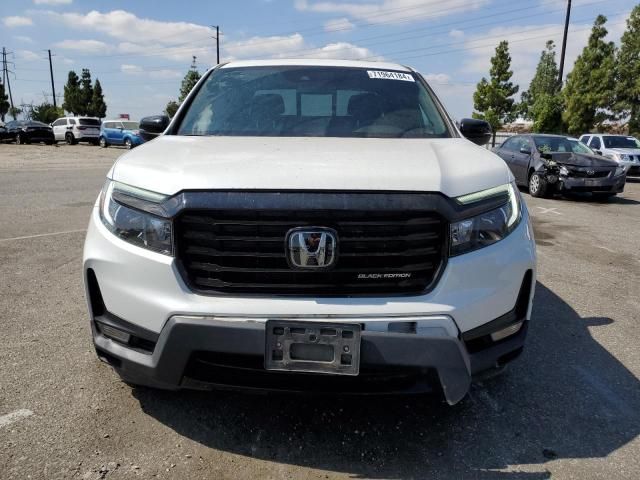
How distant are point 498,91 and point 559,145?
31.4 metres

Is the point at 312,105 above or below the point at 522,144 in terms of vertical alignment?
above

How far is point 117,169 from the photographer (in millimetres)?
2416

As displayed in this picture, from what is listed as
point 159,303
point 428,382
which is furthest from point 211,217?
point 428,382

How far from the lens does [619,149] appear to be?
18.1 meters

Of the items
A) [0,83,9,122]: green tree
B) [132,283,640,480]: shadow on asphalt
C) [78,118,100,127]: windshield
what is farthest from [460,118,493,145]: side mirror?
[0,83,9,122]: green tree

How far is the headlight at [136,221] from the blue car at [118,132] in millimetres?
28439

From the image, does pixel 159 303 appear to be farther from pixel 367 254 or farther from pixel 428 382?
pixel 428 382

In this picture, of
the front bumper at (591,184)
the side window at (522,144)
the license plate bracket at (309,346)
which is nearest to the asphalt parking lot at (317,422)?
the license plate bracket at (309,346)

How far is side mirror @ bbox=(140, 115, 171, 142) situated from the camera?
12.3 ft

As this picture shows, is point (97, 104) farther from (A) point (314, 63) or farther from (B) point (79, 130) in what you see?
(A) point (314, 63)

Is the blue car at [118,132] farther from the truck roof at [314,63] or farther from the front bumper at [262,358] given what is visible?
the front bumper at [262,358]

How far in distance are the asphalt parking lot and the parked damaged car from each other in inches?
339

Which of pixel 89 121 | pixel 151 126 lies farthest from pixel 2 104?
pixel 151 126

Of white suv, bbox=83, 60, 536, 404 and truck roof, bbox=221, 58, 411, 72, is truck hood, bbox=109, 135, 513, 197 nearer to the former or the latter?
white suv, bbox=83, 60, 536, 404
